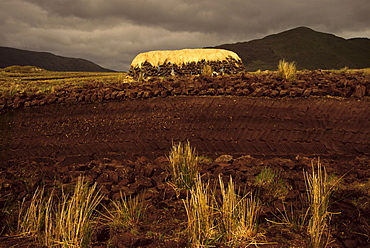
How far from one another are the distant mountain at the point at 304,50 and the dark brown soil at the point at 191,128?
105867mm

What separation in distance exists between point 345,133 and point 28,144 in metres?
7.17

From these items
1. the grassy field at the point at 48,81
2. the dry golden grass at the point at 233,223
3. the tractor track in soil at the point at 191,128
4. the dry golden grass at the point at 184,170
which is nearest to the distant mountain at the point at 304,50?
the grassy field at the point at 48,81

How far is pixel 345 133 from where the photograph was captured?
5.71 m

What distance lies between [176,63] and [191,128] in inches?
295

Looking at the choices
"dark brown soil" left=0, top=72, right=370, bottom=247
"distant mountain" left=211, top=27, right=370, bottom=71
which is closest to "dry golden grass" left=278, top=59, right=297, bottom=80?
"dark brown soil" left=0, top=72, right=370, bottom=247

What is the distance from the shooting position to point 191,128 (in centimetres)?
628

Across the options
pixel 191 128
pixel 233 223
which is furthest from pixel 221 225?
pixel 191 128

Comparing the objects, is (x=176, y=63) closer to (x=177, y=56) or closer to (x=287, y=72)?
(x=177, y=56)

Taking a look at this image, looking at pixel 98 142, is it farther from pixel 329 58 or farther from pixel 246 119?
pixel 329 58

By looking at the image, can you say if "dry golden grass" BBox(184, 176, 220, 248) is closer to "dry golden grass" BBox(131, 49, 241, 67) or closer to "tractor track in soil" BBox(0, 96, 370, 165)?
"tractor track in soil" BBox(0, 96, 370, 165)

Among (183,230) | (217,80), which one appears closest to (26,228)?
(183,230)

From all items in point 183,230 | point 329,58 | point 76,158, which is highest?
point 329,58

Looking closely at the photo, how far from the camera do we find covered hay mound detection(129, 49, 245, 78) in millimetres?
13031

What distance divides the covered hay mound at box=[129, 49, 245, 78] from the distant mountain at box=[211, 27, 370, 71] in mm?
99028
